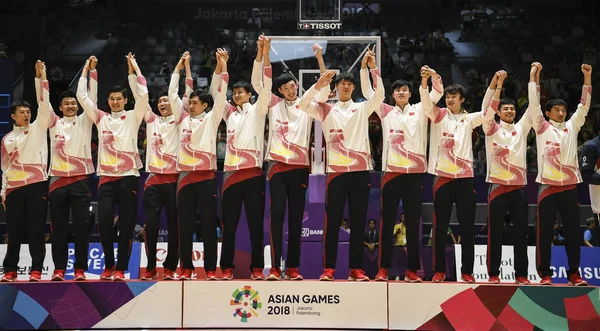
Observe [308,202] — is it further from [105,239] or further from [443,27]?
[443,27]

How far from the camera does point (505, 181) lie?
6.60 m

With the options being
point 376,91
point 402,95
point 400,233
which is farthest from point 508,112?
point 400,233

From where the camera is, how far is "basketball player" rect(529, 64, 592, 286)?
6.59 m

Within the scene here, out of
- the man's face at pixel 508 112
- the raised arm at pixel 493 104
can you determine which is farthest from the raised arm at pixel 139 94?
the man's face at pixel 508 112

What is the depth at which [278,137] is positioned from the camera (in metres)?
6.44

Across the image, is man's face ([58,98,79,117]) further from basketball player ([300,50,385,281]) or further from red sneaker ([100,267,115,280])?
basketball player ([300,50,385,281])

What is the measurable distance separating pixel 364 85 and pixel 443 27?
10.2 meters

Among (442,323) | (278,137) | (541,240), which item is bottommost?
(442,323)

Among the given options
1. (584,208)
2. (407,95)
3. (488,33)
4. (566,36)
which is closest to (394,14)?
(488,33)

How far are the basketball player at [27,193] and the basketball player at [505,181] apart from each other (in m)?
4.32

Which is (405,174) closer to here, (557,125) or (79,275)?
(557,125)

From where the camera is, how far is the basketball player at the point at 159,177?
661 centimetres

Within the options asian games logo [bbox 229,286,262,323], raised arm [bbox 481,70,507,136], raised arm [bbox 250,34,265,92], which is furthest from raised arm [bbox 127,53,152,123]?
raised arm [bbox 481,70,507,136]

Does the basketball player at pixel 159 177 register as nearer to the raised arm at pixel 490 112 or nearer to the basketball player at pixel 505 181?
the raised arm at pixel 490 112
